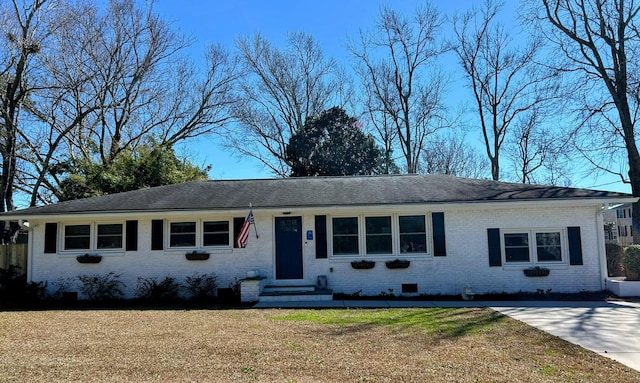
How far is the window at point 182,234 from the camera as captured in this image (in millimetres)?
12727

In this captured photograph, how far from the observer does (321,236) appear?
12.4 meters

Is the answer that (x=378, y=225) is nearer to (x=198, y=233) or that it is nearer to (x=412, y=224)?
(x=412, y=224)

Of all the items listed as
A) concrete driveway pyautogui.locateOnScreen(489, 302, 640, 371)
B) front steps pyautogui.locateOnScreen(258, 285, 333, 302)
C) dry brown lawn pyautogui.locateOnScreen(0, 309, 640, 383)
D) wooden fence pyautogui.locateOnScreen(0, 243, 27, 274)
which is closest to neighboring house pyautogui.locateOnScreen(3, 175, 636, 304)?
front steps pyautogui.locateOnScreen(258, 285, 333, 302)

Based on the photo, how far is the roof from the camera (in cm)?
1212

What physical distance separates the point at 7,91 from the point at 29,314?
13541 millimetres

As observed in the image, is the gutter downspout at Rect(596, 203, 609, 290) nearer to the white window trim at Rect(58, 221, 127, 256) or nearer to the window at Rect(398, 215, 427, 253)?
the window at Rect(398, 215, 427, 253)

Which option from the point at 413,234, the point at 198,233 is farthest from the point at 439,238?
the point at 198,233

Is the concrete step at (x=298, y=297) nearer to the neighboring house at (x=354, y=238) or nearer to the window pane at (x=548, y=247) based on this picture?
the neighboring house at (x=354, y=238)

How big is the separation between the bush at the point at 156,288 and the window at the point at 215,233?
4.66 feet

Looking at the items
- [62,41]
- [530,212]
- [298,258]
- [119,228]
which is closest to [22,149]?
[62,41]

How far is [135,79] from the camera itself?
23375 mm

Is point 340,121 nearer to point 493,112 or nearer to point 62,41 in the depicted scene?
point 493,112

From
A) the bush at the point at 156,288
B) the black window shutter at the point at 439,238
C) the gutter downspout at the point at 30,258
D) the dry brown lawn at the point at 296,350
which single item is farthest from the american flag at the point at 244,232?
the gutter downspout at the point at 30,258

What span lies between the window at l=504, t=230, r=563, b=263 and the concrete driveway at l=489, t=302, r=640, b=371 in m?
1.70
